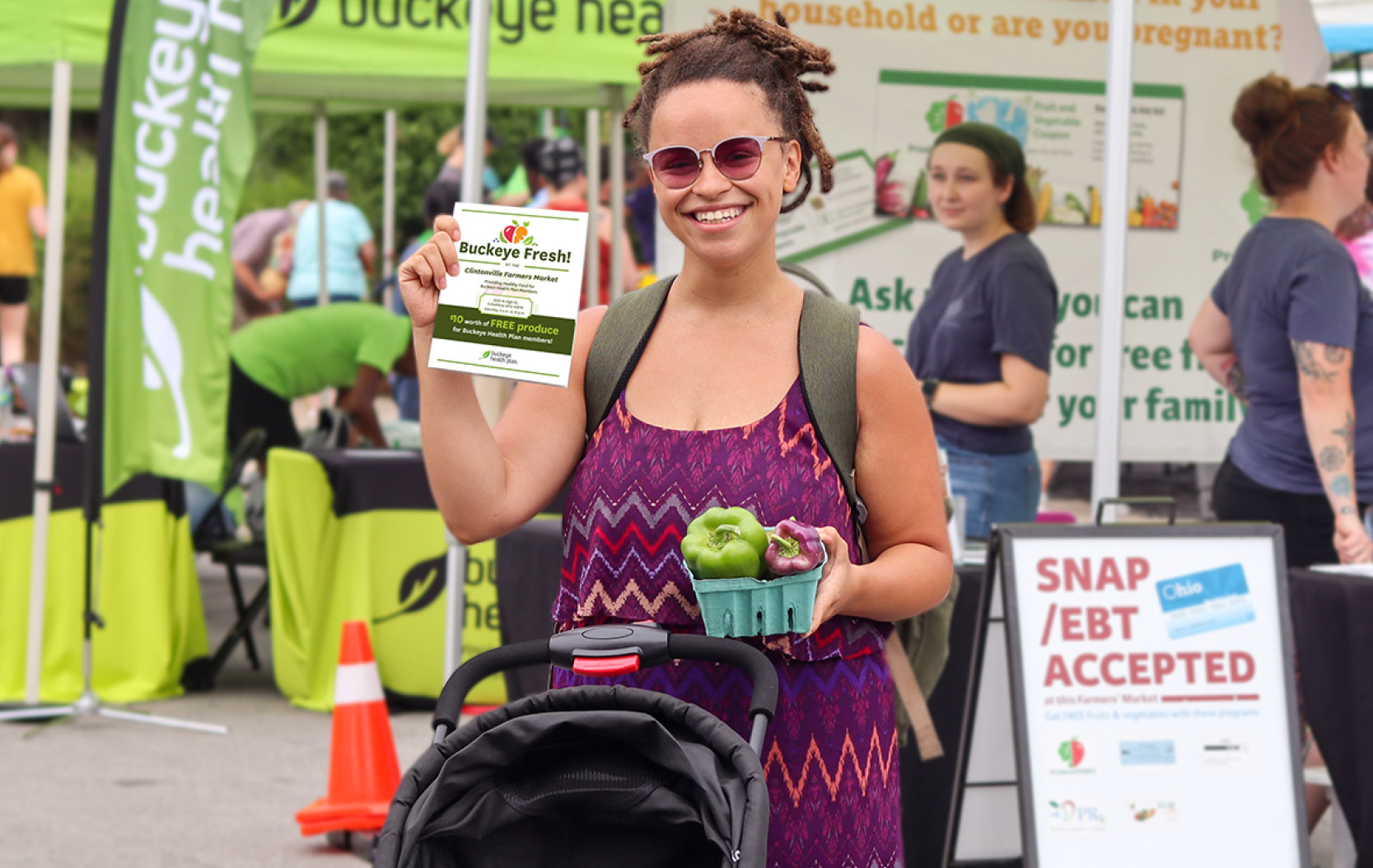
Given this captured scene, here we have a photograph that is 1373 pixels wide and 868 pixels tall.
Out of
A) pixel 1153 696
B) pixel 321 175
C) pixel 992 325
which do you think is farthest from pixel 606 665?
pixel 321 175

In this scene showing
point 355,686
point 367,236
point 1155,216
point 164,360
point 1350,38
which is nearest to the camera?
point 355,686

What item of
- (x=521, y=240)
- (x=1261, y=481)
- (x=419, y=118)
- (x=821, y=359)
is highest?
(x=419, y=118)

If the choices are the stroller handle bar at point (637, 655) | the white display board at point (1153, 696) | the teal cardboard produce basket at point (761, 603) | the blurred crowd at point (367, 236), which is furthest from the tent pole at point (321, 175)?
the teal cardboard produce basket at point (761, 603)

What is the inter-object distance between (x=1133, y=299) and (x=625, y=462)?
4.45 m

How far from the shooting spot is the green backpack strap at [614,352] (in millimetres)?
2174

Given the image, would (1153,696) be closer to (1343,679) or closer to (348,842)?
(1343,679)

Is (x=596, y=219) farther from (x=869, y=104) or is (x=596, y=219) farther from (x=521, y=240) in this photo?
(x=521, y=240)

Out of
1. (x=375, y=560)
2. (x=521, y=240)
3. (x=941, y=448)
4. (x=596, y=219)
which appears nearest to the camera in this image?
(x=521, y=240)

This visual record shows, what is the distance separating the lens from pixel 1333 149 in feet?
14.8

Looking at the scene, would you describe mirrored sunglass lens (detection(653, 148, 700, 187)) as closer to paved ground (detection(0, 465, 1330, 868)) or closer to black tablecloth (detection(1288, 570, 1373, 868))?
black tablecloth (detection(1288, 570, 1373, 868))

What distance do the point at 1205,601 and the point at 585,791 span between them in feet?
8.40

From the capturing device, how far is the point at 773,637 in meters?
2.07

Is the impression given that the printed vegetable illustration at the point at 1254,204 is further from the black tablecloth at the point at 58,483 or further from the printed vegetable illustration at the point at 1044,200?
the black tablecloth at the point at 58,483

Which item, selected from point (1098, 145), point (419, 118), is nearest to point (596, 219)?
point (1098, 145)
